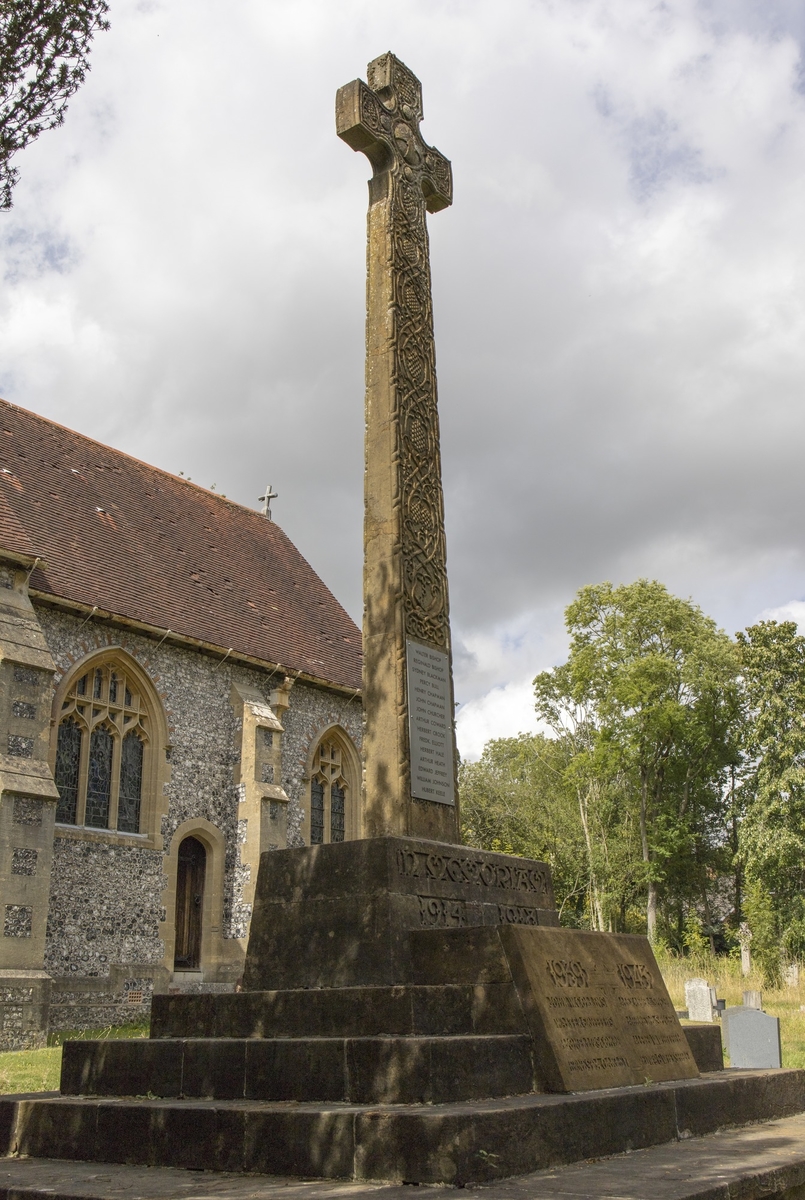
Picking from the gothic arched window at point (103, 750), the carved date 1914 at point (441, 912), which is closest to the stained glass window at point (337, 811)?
the gothic arched window at point (103, 750)

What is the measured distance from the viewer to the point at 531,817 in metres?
40.9

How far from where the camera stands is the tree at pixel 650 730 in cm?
3562

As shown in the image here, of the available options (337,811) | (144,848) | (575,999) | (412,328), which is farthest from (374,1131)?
(337,811)

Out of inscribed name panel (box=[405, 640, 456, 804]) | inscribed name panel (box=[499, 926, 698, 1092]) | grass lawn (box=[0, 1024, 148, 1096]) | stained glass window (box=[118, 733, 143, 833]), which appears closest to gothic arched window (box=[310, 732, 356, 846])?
stained glass window (box=[118, 733, 143, 833])

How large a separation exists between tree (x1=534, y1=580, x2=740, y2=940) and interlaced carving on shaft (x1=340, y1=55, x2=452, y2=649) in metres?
28.1

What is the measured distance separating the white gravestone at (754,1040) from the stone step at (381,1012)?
5.92m

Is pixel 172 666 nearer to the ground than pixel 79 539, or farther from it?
nearer to the ground

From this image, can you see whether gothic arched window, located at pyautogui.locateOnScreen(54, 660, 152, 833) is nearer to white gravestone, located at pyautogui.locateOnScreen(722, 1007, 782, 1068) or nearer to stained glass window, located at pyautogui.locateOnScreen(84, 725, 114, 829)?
stained glass window, located at pyautogui.locateOnScreen(84, 725, 114, 829)

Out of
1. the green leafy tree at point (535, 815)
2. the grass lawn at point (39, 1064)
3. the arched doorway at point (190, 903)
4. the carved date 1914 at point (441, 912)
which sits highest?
the green leafy tree at point (535, 815)

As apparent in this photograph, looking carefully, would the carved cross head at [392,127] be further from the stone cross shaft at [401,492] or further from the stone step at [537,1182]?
the stone step at [537,1182]

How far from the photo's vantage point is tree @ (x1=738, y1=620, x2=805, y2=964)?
31.5 metres

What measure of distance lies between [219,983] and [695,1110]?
14370 mm

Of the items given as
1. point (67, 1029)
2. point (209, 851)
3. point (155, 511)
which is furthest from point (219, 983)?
point (155, 511)

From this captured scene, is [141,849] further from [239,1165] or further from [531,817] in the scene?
[531,817]
